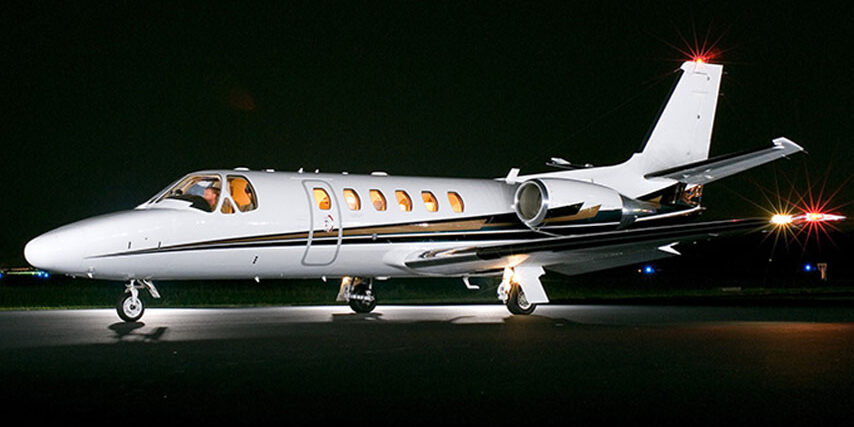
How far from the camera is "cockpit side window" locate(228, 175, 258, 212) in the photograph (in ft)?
58.2

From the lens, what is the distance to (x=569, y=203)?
2114 cm

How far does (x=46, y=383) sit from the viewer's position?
29.1 ft

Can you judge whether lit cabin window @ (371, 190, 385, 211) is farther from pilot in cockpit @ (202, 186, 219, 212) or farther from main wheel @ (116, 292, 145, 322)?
main wheel @ (116, 292, 145, 322)

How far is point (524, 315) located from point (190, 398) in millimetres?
13243

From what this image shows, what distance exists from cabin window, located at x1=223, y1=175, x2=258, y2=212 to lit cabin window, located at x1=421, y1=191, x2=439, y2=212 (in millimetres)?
4242

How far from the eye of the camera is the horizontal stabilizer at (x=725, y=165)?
64.1 feet

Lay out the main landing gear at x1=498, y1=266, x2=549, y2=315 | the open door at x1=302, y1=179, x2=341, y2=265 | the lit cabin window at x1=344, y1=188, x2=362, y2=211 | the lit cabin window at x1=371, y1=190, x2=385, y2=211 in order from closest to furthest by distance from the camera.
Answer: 1. the open door at x1=302, y1=179, x2=341, y2=265
2. the lit cabin window at x1=344, y1=188, x2=362, y2=211
3. the lit cabin window at x1=371, y1=190, x2=385, y2=211
4. the main landing gear at x1=498, y1=266, x2=549, y2=315

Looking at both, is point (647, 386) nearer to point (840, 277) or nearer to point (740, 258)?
point (840, 277)

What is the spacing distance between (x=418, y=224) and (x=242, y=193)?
13.5 ft

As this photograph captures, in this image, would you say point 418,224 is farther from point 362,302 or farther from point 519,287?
point 519,287

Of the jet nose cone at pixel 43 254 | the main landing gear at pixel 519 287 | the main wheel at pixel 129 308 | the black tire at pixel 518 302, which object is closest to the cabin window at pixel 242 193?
the main wheel at pixel 129 308

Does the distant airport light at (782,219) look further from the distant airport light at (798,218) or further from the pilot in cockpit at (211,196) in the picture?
the pilot in cockpit at (211,196)

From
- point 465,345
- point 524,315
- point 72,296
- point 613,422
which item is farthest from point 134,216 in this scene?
point 72,296

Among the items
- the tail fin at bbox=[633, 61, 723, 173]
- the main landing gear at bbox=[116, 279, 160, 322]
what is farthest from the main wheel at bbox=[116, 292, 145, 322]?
the tail fin at bbox=[633, 61, 723, 173]
